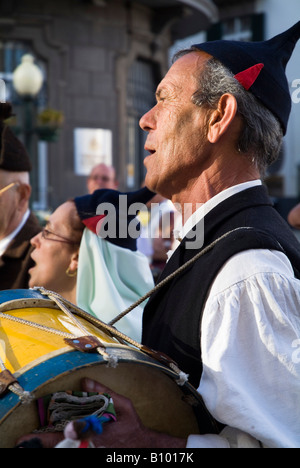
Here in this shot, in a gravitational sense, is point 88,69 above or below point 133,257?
above

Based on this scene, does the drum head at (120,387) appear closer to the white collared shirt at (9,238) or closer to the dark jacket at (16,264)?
the dark jacket at (16,264)

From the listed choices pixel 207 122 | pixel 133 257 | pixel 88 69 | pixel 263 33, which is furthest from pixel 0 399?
pixel 263 33

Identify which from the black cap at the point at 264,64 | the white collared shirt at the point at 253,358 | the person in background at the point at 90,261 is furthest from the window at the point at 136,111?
the white collared shirt at the point at 253,358

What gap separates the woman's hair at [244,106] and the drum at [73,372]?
28.6 inches

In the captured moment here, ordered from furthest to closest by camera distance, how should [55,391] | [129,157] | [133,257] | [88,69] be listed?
[129,157]
[88,69]
[133,257]
[55,391]

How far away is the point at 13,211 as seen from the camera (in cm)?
380

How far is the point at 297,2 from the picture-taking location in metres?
19.6

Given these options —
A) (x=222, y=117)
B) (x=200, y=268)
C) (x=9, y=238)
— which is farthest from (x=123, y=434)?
(x=9, y=238)

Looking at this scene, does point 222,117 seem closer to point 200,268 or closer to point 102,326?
point 200,268

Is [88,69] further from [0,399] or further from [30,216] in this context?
[0,399]

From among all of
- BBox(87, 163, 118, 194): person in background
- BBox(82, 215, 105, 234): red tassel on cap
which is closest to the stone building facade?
BBox(87, 163, 118, 194): person in background

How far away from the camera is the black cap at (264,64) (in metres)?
1.80

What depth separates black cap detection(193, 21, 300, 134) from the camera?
1.80 m
